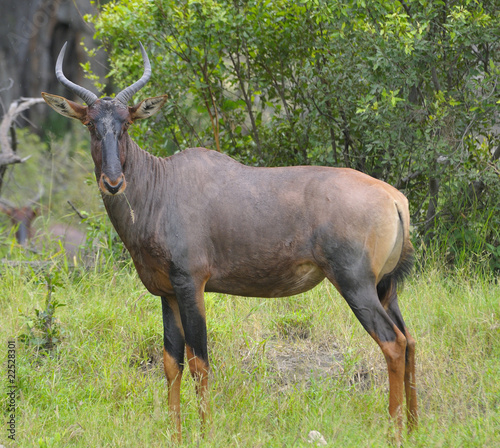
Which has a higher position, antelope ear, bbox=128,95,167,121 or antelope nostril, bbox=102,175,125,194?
antelope ear, bbox=128,95,167,121

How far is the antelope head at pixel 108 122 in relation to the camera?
15.5 feet

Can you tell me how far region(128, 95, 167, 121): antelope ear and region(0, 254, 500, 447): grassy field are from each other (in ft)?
6.25

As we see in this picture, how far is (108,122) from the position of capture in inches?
193

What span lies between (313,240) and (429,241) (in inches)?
143

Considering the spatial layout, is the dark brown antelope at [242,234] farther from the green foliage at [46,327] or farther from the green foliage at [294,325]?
the green foliage at [294,325]


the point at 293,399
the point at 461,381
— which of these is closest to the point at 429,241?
the point at 461,381

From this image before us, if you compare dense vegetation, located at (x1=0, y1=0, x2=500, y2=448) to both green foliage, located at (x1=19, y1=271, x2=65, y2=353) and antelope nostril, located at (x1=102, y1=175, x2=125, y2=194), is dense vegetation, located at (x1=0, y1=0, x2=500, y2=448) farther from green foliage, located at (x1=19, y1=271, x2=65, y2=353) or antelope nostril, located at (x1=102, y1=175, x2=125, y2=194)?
antelope nostril, located at (x1=102, y1=175, x2=125, y2=194)

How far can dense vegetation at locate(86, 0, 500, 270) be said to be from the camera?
692 cm

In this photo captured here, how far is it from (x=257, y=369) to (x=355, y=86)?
3.40 meters

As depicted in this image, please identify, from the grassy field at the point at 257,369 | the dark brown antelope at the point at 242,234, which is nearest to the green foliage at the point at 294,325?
the grassy field at the point at 257,369

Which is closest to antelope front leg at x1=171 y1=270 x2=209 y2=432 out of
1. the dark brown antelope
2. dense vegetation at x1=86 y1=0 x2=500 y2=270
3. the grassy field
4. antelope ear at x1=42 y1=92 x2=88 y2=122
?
the dark brown antelope

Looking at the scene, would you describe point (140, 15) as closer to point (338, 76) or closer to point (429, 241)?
point (338, 76)

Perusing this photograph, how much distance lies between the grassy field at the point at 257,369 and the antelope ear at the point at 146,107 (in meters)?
1.91

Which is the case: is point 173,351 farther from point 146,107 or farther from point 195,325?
point 146,107
